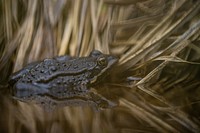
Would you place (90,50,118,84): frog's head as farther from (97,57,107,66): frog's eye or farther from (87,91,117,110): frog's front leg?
(87,91,117,110): frog's front leg

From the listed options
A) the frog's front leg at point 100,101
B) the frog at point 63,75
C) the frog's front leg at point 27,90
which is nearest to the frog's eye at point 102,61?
the frog at point 63,75

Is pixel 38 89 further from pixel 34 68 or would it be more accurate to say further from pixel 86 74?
pixel 86 74

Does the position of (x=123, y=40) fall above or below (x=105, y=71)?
above

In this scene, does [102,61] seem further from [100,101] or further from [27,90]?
[27,90]

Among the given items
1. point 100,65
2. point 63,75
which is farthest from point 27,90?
point 100,65

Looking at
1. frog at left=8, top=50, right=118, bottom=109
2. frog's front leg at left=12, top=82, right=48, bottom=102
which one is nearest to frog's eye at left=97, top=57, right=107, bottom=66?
frog at left=8, top=50, right=118, bottom=109

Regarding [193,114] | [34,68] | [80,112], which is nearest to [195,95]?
[193,114]
